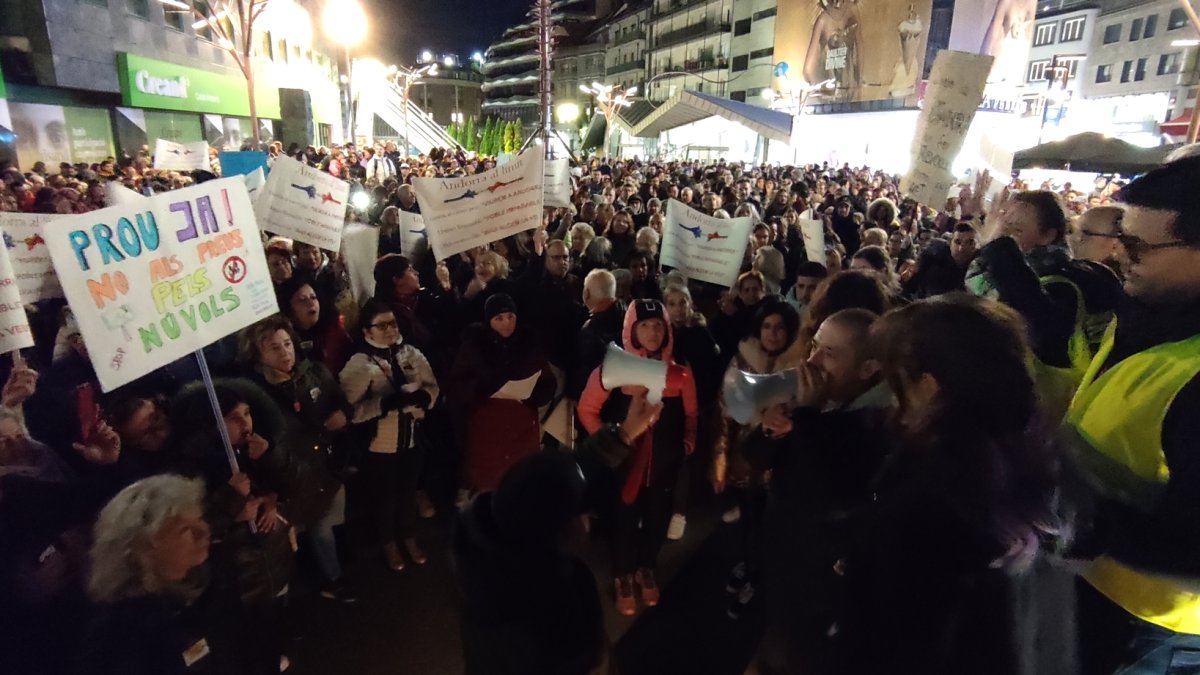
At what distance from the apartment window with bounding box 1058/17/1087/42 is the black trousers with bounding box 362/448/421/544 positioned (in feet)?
231

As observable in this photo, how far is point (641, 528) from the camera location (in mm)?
4219

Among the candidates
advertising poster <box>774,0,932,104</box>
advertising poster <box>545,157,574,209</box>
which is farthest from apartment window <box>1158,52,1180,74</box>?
advertising poster <box>545,157,574,209</box>

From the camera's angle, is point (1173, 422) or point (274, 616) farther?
point (274, 616)

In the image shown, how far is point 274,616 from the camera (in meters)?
3.16

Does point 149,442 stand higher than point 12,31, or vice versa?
point 12,31

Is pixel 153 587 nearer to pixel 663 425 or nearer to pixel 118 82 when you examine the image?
pixel 663 425

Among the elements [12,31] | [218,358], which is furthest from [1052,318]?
[12,31]

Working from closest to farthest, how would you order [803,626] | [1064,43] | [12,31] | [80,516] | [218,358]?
[803,626], [80,516], [218,358], [12,31], [1064,43]

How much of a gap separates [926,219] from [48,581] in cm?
1173

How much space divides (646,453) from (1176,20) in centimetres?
6234

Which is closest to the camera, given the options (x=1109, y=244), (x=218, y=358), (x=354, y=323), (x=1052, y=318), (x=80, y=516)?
(x=80, y=516)

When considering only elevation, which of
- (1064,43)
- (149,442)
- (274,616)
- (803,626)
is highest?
(1064,43)

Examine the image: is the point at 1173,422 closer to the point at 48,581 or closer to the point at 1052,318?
the point at 1052,318

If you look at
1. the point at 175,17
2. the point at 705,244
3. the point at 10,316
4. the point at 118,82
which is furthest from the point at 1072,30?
the point at 10,316
